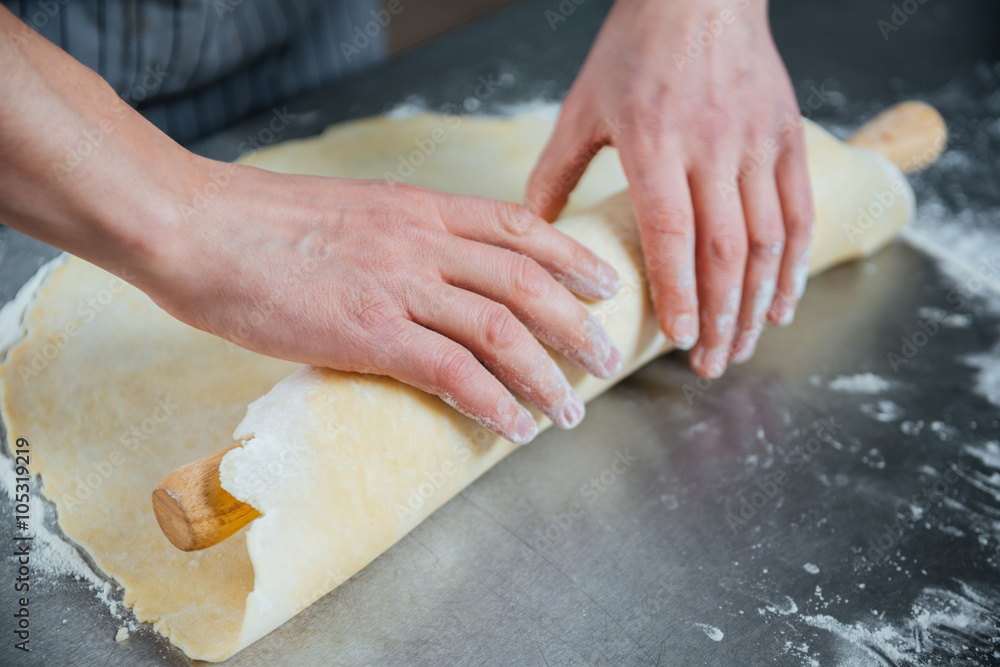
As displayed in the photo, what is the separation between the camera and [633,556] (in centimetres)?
124

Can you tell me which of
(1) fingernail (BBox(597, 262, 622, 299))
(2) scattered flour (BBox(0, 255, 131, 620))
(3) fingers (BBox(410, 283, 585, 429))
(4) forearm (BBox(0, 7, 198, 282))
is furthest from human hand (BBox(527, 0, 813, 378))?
(2) scattered flour (BBox(0, 255, 131, 620))

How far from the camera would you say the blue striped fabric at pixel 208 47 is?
1.63 meters

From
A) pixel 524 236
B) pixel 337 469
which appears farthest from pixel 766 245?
pixel 337 469

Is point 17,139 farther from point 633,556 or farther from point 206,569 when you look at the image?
point 633,556

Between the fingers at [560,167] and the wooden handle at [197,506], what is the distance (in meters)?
0.84

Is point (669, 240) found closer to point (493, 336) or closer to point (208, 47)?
point (493, 336)

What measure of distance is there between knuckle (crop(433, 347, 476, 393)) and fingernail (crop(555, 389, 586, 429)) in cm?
18

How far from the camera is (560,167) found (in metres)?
1.56

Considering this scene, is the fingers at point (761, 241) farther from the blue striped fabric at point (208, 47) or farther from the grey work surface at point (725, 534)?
the blue striped fabric at point (208, 47)

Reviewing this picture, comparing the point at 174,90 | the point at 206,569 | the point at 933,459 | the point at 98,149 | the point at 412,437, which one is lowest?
the point at 933,459

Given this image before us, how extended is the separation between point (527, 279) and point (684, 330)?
366 millimetres

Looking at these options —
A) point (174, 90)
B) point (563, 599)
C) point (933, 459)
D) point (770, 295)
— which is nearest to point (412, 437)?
point (563, 599)

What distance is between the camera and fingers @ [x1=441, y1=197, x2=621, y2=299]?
1.22 meters

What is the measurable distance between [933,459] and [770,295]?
1.37 feet
